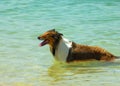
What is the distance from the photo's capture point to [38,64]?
8.68 metres

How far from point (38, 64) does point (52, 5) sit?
873 centimetres

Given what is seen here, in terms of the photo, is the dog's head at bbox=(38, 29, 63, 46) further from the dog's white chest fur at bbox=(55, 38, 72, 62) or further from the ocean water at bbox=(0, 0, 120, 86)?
the ocean water at bbox=(0, 0, 120, 86)

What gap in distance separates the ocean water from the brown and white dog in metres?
0.17

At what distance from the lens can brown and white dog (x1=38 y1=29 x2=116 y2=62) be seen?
8969 millimetres

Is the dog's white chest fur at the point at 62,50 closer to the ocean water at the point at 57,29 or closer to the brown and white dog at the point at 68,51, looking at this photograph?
the brown and white dog at the point at 68,51

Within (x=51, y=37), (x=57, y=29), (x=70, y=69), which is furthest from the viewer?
(x=57, y=29)

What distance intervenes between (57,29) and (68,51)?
373cm

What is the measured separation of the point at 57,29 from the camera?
12.7m

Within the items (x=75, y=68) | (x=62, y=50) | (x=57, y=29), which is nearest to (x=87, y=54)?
(x=62, y=50)

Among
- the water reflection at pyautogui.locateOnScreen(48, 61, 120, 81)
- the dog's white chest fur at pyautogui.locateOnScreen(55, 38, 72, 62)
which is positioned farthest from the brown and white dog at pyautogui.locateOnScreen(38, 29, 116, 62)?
the water reflection at pyautogui.locateOnScreen(48, 61, 120, 81)

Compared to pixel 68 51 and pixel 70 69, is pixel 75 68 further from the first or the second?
pixel 68 51

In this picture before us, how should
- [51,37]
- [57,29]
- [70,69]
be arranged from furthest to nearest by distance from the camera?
[57,29], [51,37], [70,69]

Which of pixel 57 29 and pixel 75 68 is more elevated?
pixel 57 29

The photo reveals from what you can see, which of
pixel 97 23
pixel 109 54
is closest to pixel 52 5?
pixel 97 23
